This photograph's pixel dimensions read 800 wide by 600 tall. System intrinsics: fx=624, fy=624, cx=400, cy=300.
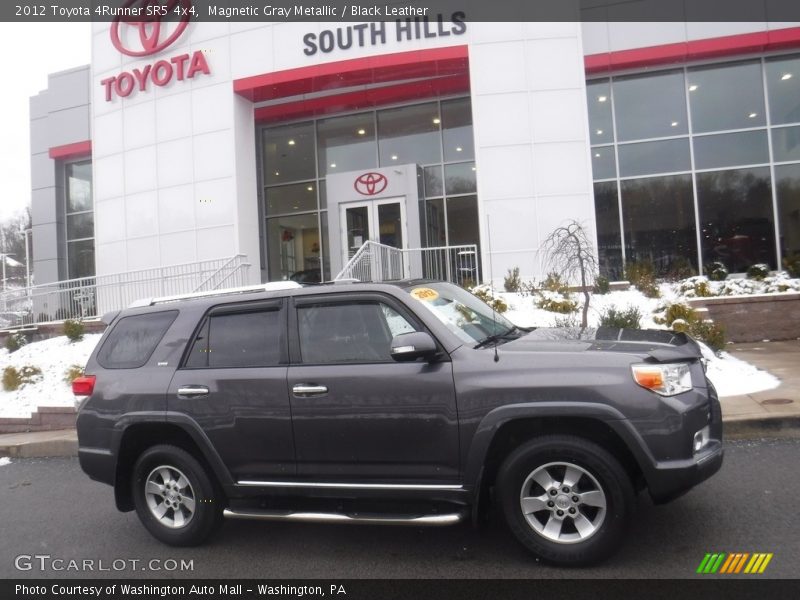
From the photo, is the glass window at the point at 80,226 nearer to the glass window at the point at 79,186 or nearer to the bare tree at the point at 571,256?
the glass window at the point at 79,186

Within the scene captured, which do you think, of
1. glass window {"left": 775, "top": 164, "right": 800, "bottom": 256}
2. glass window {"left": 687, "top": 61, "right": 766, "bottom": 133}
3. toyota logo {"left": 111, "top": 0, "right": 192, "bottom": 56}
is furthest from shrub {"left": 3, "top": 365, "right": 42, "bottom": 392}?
glass window {"left": 775, "top": 164, "right": 800, "bottom": 256}

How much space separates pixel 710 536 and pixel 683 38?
592 inches

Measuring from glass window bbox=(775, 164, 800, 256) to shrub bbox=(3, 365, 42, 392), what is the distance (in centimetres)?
1708

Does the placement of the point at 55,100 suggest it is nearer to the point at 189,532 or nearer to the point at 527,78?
the point at 527,78

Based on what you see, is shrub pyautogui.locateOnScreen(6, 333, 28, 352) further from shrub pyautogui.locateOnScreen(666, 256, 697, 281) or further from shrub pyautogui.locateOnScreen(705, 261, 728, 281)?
shrub pyautogui.locateOnScreen(705, 261, 728, 281)

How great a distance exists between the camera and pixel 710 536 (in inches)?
158

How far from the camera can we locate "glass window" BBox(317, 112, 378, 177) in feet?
60.6

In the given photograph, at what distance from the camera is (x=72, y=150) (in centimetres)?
2212

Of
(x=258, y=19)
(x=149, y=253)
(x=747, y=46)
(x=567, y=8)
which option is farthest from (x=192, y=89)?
(x=747, y=46)

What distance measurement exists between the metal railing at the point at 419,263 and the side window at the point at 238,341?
8.87m

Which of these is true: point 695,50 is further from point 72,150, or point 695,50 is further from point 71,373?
point 72,150

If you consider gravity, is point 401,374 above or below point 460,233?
below

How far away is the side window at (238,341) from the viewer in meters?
4.42

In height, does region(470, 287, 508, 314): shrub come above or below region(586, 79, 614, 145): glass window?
below
